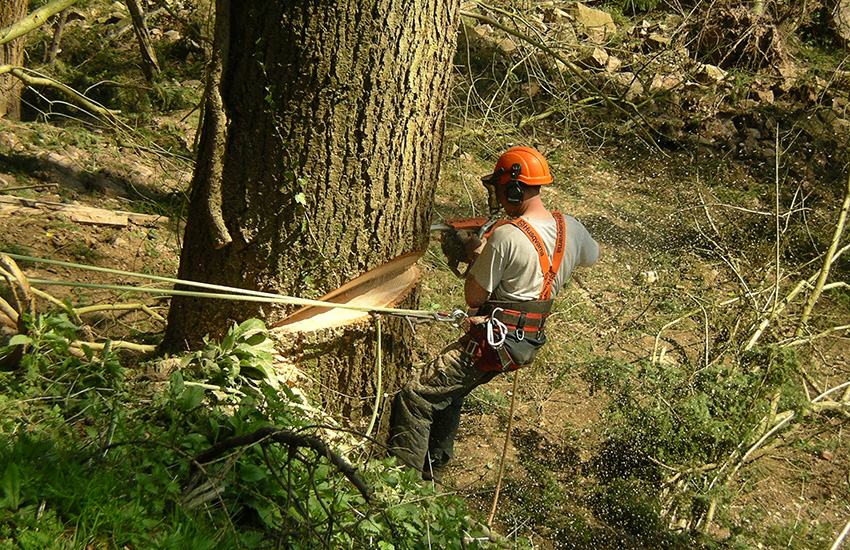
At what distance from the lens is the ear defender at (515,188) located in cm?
336

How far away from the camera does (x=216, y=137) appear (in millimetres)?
2568

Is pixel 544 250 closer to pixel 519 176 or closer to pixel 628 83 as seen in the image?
pixel 519 176

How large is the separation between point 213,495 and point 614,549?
2965mm

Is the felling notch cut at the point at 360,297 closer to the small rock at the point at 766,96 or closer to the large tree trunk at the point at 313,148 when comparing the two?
the large tree trunk at the point at 313,148

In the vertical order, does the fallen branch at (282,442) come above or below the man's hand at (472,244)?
below

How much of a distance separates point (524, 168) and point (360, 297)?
46.0 inches

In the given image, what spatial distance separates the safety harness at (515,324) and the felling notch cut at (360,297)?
646 mm

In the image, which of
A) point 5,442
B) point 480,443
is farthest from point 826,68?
point 5,442

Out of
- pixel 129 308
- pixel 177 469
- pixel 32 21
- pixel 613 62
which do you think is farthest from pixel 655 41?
pixel 177 469

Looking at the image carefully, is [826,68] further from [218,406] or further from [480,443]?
[218,406]

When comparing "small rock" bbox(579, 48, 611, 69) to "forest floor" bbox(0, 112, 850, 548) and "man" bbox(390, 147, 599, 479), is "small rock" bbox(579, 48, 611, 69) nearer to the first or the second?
"forest floor" bbox(0, 112, 850, 548)

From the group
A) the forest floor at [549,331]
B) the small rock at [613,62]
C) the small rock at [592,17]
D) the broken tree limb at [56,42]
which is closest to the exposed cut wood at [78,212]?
the forest floor at [549,331]

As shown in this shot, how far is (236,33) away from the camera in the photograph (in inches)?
98.8

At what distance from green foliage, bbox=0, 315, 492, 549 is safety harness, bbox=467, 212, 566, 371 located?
3.26 ft
